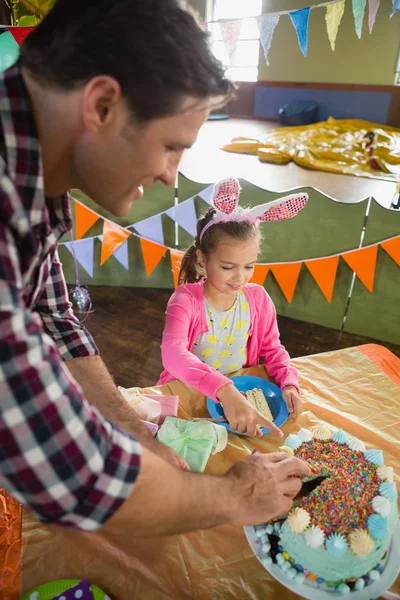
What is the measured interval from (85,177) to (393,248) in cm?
213

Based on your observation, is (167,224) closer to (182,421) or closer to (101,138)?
(182,421)

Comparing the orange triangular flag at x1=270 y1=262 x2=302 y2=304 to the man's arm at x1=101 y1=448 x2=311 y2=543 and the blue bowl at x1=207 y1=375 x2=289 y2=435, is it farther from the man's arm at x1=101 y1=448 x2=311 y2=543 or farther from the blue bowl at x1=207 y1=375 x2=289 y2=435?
the man's arm at x1=101 y1=448 x2=311 y2=543

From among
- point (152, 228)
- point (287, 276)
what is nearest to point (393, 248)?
point (287, 276)

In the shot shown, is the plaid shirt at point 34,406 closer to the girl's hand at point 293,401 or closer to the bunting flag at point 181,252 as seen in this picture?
the girl's hand at point 293,401

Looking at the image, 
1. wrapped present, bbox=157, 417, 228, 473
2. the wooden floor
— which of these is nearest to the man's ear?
wrapped present, bbox=157, 417, 228, 473

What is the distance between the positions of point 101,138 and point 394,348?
96.1 inches

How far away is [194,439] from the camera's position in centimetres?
107

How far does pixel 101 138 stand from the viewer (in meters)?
0.59

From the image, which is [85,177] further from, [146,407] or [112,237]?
[112,237]

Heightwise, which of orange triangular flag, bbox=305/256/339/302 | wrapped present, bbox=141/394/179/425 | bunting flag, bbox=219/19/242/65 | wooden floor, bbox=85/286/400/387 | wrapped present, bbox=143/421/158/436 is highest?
bunting flag, bbox=219/19/242/65

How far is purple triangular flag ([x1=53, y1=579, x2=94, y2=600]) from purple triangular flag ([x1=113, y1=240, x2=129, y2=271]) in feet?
7.82

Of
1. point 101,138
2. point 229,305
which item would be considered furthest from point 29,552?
point 229,305

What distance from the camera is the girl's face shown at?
1.41 meters

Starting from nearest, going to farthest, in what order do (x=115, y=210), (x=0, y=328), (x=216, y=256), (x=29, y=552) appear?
(x=0, y=328)
(x=115, y=210)
(x=29, y=552)
(x=216, y=256)
